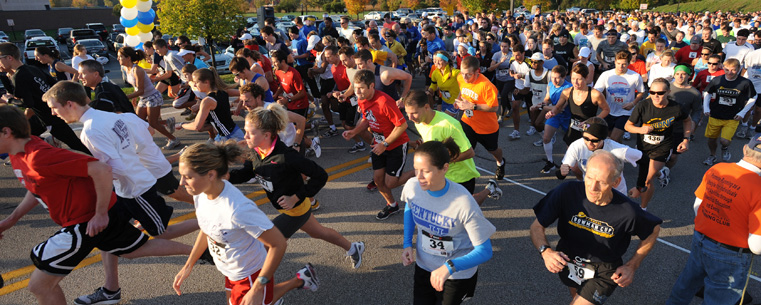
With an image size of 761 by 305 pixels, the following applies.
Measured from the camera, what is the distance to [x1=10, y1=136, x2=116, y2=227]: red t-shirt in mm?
2979

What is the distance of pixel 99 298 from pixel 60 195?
1197 millimetres

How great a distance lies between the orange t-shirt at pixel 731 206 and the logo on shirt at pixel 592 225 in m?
1.01

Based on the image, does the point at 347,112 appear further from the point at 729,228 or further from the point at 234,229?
the point at 729,228

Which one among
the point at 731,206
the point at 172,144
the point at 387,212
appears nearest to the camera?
the point at 731,206

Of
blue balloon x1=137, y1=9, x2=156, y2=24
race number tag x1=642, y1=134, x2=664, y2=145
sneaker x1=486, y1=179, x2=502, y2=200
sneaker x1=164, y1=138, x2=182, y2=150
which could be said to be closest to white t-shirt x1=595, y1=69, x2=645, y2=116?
race number tag x1=642, y1=134, x2=664, y2=145

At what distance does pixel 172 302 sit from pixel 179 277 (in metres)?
1.02

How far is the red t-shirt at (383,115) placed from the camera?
5.00 metres

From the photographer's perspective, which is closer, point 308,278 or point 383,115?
point 308,278

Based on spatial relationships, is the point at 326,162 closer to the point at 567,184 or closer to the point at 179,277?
the point at 179,277

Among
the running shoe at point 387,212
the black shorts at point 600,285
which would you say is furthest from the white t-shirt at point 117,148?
the black shorts at point 600,285

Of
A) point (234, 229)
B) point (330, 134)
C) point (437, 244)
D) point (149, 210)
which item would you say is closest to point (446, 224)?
point (437, 244)

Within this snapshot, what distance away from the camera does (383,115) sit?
5070 millimetres

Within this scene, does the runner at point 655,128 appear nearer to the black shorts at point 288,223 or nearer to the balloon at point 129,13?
the black shorts at point 288,223

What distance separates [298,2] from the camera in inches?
2623
